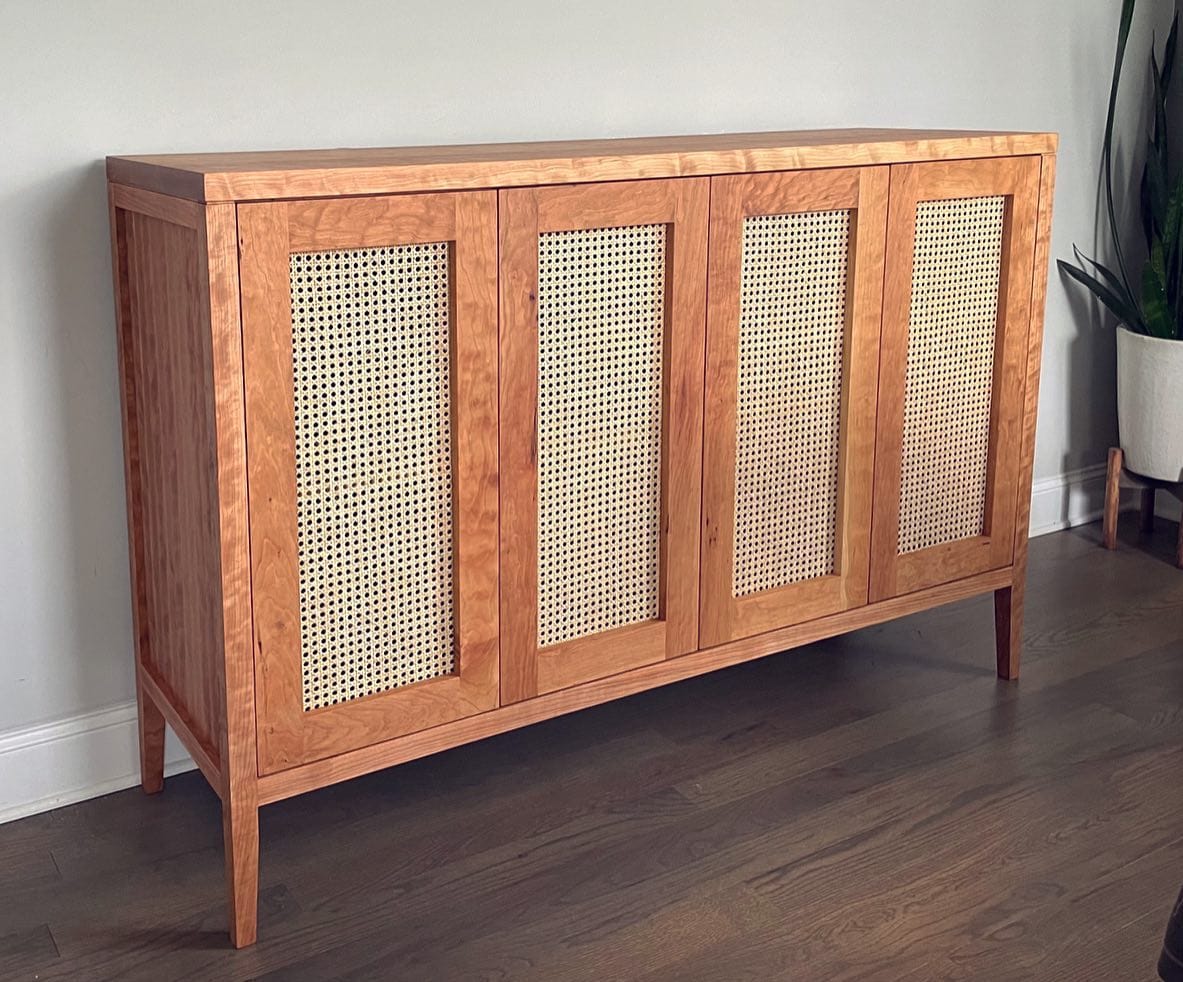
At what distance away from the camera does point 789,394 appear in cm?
215

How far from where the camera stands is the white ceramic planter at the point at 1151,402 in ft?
10.0

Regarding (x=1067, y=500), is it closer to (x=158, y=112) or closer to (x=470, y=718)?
(x=470, y=718)

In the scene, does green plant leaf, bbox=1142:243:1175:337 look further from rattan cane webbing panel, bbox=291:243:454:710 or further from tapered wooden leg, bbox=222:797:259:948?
tapered wooden leg, bbox=222:797:259:948

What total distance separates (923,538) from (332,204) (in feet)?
4.04

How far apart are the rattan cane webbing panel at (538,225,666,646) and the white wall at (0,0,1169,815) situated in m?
0.51

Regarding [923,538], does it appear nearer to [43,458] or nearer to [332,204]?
[332,204]

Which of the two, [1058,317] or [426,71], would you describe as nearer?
[426,71]

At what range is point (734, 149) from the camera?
→ 1.98 meters

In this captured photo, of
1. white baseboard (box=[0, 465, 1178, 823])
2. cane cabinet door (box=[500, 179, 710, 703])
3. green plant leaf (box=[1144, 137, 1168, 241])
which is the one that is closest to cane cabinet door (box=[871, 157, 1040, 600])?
cane cabinet door (box=[500, 179, 710, 703])

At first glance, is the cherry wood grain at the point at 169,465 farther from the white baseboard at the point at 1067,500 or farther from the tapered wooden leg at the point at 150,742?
the white baseboard at the point at 1067,500

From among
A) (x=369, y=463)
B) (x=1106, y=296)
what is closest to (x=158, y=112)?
(x=369, y=463)

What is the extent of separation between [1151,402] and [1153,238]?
1.26 feet

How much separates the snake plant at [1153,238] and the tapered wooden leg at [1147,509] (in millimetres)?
408

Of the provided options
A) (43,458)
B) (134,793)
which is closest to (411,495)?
(43,458)
